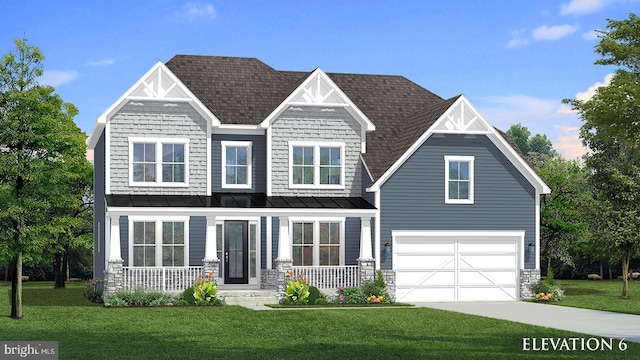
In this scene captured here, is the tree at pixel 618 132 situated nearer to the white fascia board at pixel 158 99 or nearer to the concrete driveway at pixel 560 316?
the concrete driveway at pixel 560 316

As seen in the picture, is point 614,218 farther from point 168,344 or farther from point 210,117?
point 168,344

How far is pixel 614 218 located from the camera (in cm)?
3778

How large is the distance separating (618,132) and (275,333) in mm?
18837

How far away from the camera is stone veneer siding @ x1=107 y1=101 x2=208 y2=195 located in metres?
31.9

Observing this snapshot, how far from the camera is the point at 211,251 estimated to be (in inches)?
1198

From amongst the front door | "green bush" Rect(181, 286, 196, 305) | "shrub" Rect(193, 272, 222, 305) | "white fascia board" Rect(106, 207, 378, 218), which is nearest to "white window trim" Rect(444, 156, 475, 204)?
"white fascia board" Rect(106, 207, 378, 218)

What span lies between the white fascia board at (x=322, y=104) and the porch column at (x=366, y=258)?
14.2 feet

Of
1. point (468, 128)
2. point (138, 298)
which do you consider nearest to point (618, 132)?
point (468, 128)

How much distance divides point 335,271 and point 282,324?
925 cm

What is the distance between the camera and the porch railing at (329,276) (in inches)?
1236

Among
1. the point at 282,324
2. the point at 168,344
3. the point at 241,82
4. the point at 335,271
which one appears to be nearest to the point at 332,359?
the point at 168,344

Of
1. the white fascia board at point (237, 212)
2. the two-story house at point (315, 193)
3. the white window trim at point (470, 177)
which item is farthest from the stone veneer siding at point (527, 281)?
the white fascia board at point (237, 212)

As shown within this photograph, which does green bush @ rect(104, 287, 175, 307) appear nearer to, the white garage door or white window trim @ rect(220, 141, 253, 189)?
white window trim @ rect(220, 141, 253, 189)

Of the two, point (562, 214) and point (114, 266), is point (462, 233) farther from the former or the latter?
point (114, 266)
